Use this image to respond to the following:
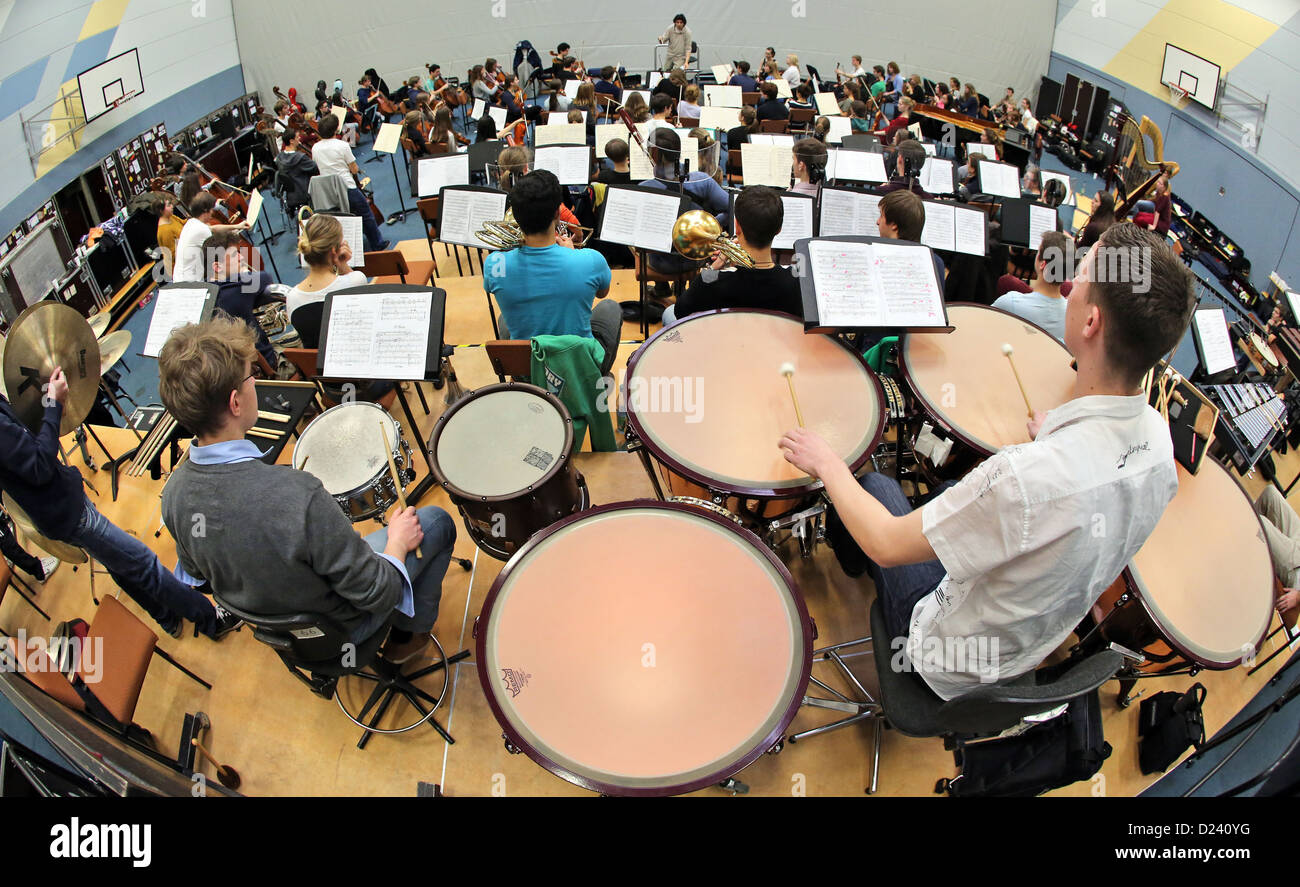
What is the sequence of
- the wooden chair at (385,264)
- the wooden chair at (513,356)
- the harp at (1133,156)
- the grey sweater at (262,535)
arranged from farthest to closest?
the harp at (1133,156)
the wooden chair at (385,264)
the wooden chair at (513,356)
the grey sweater at (262,535)

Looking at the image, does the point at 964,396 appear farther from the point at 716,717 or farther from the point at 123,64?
the point at 123,64

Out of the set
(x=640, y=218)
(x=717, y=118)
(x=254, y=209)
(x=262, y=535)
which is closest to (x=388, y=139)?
(x=254, y=209)

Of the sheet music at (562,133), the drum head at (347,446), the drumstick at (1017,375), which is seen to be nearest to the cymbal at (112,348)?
the drum head at (347,446)

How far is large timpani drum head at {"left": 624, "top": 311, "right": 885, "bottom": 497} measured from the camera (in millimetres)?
2240

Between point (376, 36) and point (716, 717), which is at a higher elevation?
point (376, 36)

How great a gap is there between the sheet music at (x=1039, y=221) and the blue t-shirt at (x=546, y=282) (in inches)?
164

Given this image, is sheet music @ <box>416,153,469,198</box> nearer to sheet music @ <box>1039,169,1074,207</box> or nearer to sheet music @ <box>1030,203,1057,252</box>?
sheet music @ <box>1030,203,1057,252</box>

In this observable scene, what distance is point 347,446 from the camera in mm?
2793

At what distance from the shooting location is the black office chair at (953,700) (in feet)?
5.11

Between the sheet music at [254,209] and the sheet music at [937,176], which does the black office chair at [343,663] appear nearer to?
the sheet music at [254,209]

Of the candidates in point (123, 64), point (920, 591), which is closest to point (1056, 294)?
point (920, 591)

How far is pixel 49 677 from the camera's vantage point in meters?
2.14

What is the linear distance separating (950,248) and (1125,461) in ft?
11.5

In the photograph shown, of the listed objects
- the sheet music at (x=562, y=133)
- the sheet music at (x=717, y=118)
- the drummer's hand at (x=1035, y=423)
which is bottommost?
the drummer's hand at (x=1035, y=423)
